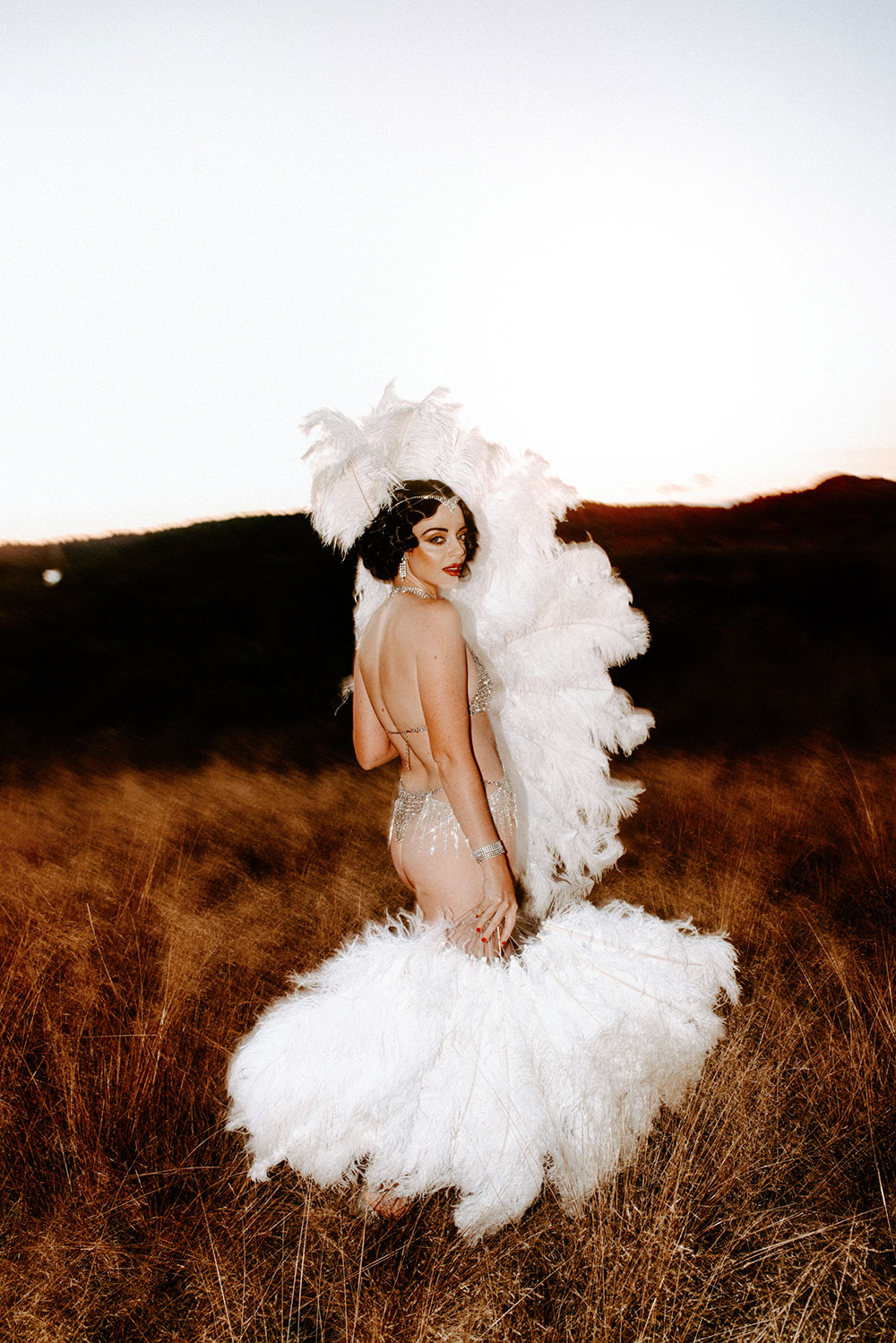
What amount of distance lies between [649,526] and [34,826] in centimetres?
1154

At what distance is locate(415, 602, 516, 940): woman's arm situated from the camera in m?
1.91

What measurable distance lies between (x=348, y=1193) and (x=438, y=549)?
2000mm

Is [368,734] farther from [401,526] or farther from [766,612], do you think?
[766,612]

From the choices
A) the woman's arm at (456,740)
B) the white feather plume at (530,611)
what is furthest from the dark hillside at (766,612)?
the woman's arm at (456,740)

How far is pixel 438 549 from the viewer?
2189mm

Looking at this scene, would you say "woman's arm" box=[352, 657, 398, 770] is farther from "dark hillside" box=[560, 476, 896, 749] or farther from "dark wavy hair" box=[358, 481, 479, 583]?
"dark hillside" box=[560, 476, 896, 749]

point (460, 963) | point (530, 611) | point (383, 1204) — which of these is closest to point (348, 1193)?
point (383, 1204)

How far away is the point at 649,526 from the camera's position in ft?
44.9

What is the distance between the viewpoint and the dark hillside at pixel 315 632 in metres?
8.26

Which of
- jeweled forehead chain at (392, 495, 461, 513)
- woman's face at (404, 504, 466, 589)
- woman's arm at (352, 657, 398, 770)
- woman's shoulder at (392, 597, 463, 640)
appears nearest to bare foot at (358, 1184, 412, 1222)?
woman's arm at (352, 657, 398, 770)

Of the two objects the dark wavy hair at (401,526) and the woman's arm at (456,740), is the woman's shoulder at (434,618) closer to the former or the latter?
the woman's arm at (456,740)

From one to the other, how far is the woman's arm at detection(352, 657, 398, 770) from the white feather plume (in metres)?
0.29

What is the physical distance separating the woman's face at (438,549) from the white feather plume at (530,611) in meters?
0.20

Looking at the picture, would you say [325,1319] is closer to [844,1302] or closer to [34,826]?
[844,1302]
